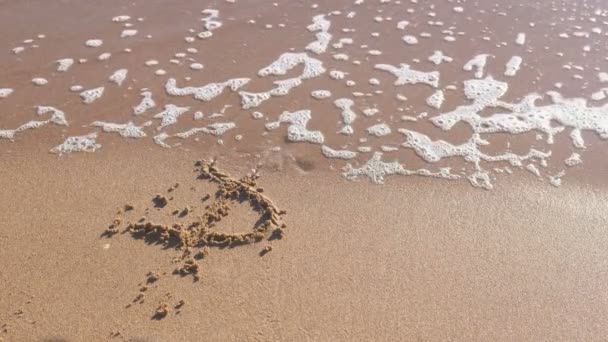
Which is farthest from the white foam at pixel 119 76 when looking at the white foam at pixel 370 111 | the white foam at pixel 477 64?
the white foam at pixel 477 64

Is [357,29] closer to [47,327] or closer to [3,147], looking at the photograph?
[3,147]

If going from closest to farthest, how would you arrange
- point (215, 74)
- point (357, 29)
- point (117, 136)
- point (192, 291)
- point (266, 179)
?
1. point (192, 291)
2. point (266, 179)
3. point (117, 136)
4. point (215, 74)
5. point (357, 29)

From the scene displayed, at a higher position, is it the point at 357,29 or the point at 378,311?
the point at 357,29

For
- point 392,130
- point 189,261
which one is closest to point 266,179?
point 189,261

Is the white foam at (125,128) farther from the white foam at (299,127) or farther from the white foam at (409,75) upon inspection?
the white foam at (409,75)

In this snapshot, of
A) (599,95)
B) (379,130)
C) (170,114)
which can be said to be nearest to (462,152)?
(379,130)

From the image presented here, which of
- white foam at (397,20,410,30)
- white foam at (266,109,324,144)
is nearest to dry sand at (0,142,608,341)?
white foam at (266,109,324,144)
